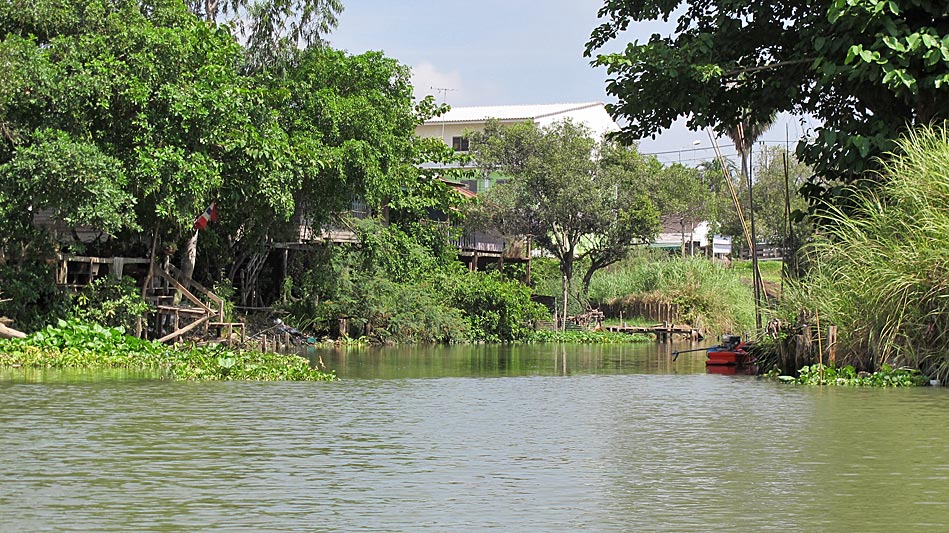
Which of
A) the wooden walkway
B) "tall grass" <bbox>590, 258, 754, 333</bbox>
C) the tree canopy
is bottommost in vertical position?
the wooden walkway

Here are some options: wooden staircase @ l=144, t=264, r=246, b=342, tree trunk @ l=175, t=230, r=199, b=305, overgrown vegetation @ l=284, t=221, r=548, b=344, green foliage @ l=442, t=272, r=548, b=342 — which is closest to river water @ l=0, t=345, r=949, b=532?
wooden staircase @ l=144, t=264, r=246, b=342

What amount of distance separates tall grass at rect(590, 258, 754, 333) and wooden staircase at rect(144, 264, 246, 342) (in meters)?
24.1

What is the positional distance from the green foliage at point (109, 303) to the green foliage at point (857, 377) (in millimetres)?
15953

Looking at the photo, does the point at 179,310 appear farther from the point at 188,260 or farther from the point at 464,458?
the point at 464,458

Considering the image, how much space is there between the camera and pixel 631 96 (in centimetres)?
2369

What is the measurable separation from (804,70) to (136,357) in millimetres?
13829

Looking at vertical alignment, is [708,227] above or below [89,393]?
above

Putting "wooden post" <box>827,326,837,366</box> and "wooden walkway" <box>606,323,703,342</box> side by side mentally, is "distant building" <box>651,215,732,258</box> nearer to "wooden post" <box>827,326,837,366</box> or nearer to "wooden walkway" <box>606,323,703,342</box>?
"wooden walkway" <box>606,323,703,342</box>

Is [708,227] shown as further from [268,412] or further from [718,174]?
[268,412]

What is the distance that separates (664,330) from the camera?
4844 cm

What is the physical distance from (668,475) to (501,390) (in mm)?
9169

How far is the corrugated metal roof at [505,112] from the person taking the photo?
Answer: 74.7 meters

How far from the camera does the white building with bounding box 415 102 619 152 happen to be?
73688mm

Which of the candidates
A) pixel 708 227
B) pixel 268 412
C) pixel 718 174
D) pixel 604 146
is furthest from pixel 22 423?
pixel 718 174
